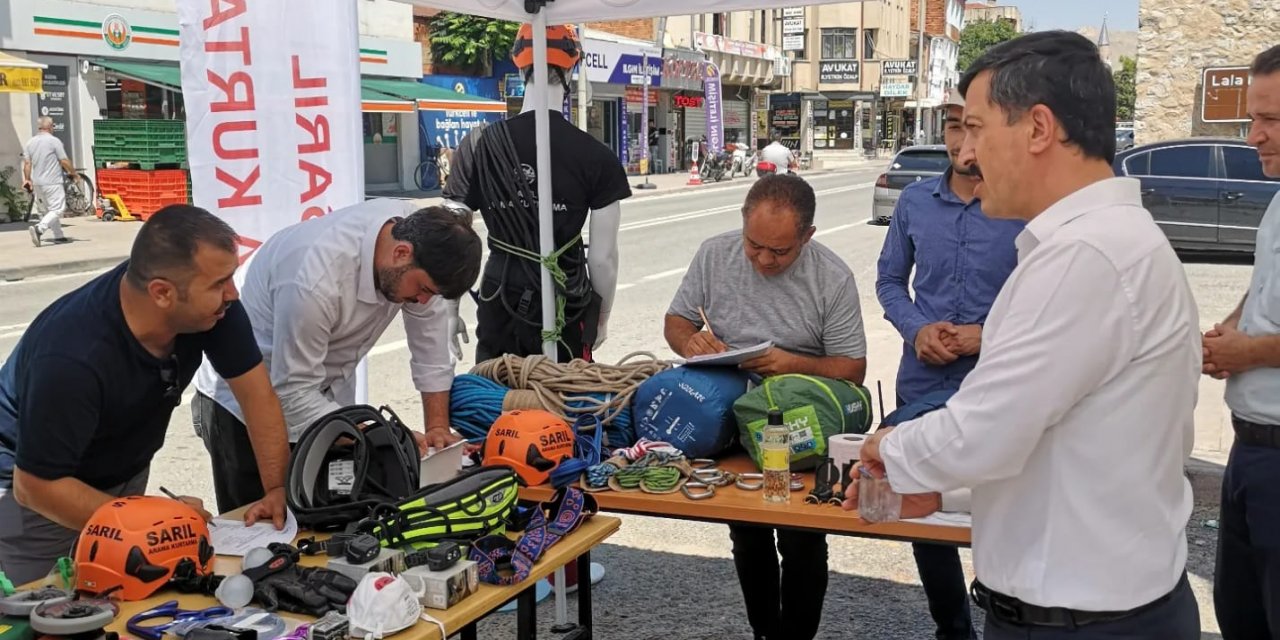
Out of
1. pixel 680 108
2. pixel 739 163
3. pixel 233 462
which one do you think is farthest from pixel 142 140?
pixel 680 108

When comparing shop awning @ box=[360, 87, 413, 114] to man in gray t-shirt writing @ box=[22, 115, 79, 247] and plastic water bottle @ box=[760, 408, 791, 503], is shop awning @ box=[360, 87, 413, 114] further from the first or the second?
plastic water bottle @ box=[760, 408, 791, 503]

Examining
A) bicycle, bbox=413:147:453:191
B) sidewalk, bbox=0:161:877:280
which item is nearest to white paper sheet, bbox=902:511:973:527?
sidewalk, bbox=0:161:877:280

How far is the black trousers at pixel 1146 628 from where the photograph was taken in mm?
1883

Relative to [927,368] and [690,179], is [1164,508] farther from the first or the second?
[690,179]

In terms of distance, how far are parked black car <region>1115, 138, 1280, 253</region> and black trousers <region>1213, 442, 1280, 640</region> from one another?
12.1 m

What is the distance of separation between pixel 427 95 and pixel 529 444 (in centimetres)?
2471

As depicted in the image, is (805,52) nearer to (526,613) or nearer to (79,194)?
(79,194)

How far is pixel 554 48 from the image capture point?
4.70 m

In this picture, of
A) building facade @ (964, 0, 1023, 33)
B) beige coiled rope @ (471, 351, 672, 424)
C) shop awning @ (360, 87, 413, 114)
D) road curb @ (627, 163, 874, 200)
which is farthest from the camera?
building facade @ (964, 0, 1023, 33)

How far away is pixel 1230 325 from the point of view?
309 centimetres

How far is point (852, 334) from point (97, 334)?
2319 mm

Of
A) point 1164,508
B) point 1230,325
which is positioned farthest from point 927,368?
point 1164,508

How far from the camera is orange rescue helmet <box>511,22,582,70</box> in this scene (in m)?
4.70

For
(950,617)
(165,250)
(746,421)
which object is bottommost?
(950,617)
